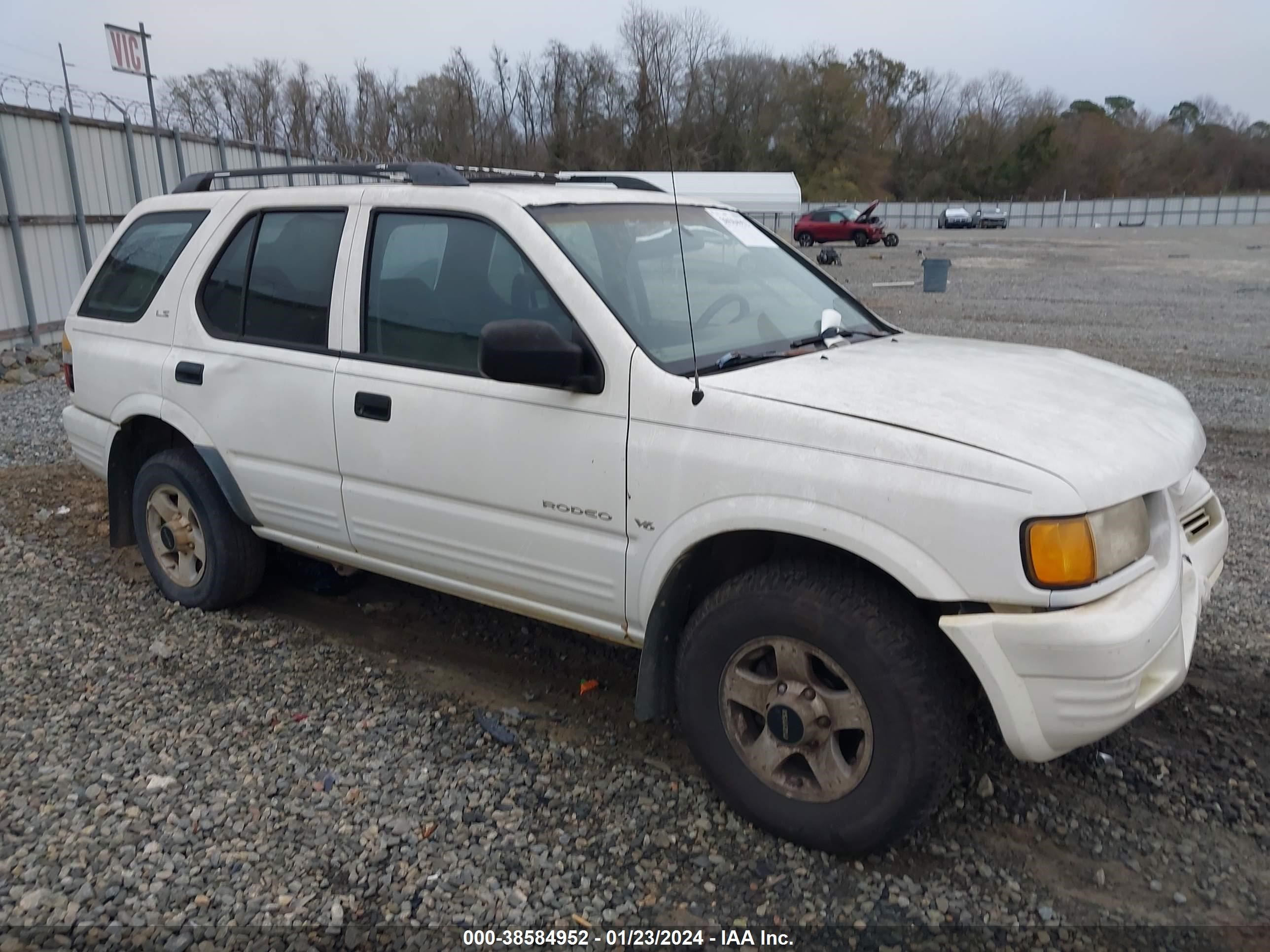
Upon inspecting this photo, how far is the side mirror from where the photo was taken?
2.93 metres

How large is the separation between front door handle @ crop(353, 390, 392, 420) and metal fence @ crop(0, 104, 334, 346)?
837 cm

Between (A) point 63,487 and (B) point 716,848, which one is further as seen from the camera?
(A) point 63,487

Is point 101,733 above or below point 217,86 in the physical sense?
below

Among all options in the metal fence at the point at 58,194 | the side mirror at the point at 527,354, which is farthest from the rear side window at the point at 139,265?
the metal fence at the point at 58,194

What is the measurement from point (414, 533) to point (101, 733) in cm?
134

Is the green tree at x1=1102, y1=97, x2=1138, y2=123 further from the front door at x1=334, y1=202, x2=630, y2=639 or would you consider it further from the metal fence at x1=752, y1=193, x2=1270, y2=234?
the front door at x1=334, y1=202, x2=630, y2=639

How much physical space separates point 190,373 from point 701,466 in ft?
8.34

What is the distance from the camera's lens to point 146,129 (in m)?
13.9

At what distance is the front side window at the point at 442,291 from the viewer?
11.1 feet

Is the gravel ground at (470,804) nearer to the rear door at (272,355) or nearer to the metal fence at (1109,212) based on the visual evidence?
the rear door at (272,355)

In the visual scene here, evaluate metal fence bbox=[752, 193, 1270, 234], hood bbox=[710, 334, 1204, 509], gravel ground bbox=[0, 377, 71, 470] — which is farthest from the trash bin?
metal fence bbox=[752, 193, 1270, 234]

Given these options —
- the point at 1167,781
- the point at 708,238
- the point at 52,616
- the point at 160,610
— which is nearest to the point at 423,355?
the point at 708,238

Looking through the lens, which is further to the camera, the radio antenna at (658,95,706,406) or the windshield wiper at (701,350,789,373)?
the windshield wiper at (701,350,789,373)

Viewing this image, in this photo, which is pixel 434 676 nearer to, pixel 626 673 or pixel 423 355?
pixel 626 673
